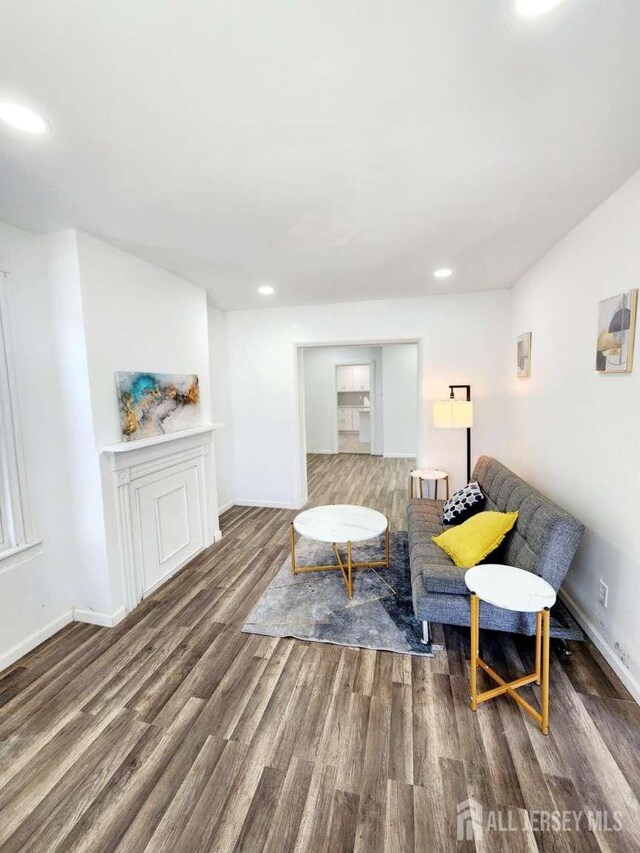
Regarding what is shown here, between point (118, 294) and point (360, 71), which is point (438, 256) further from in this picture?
point (118, 294)

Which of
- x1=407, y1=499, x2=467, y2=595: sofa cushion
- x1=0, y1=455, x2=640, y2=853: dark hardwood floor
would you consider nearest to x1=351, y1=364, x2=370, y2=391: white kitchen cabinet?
x1=407, y1=499, x2=467, y2=595: sofa cushion

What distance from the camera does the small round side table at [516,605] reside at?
5.16 feet

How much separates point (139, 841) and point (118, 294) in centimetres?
276

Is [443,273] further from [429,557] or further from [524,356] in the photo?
[429,557]

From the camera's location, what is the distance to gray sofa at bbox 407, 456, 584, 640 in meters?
1.83

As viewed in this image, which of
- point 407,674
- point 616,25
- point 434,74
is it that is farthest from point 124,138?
point 407,674

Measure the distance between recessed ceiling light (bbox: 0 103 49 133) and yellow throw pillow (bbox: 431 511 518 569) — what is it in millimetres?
2764

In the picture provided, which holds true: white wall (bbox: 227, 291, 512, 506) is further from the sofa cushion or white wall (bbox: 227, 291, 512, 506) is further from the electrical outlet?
the electrical outlet

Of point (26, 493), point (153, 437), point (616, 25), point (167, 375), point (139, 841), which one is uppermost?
point (616, 25)

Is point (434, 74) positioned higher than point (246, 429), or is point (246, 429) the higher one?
point (434, 74)

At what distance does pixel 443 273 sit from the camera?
10.5ft

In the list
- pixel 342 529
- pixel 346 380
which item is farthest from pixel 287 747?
pixel 346 380

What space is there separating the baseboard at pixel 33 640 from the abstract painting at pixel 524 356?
3970 millimetres

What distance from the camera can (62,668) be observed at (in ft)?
6.67
